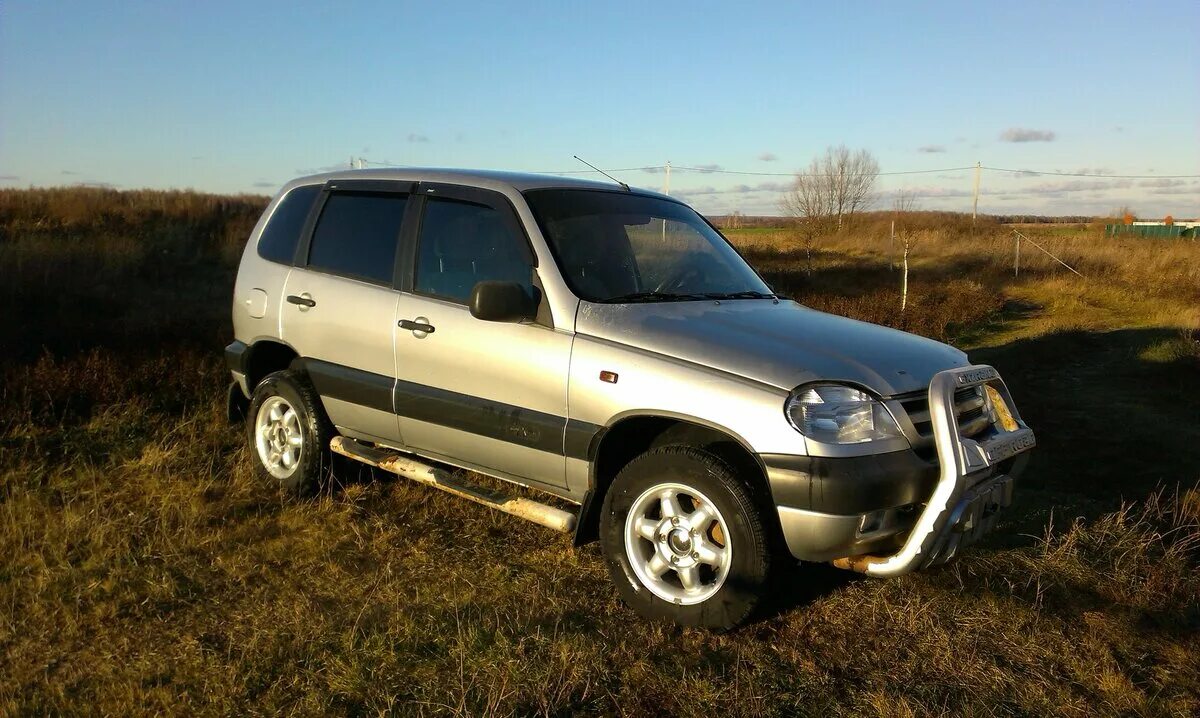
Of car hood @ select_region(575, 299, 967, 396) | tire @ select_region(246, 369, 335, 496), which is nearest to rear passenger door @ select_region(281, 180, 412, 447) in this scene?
tire @ select_region(246, 369, 335, 496)

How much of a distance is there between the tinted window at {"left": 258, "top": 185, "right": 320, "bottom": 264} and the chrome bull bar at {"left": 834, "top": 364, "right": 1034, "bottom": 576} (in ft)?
12.3

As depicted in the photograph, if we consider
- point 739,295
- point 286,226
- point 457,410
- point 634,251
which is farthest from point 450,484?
point 286,226

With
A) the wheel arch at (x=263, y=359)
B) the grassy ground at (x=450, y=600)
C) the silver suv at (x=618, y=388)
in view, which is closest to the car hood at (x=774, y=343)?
the silver suv at (x=618, y=388)

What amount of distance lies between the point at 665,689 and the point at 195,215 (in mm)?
27357

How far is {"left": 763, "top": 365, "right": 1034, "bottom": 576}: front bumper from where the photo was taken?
3211mm

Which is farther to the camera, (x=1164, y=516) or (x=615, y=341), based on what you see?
(x=1164, y=516)

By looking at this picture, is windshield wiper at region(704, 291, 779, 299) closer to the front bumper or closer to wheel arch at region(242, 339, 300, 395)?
the front bumper

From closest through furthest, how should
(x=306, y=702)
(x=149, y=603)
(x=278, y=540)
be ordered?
1. (x=306, y=702)
2. (x=149, y=603)
3. (x=278, y=540)

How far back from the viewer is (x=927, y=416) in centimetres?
350

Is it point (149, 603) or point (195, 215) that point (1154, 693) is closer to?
point (149, 603)

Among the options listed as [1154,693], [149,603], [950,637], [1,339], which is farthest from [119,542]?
[1,339]

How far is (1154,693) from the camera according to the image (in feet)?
10.7

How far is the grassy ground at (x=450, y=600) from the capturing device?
313cm

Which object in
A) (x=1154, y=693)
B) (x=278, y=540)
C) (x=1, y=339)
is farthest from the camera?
(x=1, y=339)
